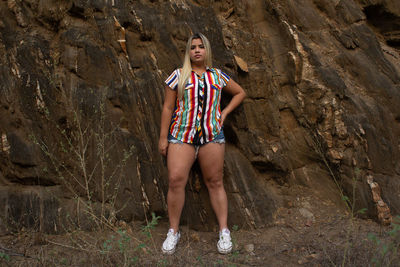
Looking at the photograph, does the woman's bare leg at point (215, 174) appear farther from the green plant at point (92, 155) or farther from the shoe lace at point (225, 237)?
the green plant at point (92, 155)

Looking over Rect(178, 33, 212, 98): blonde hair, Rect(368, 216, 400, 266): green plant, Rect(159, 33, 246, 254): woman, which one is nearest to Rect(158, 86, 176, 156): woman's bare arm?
Rect(159, 33, 246, 254): woman

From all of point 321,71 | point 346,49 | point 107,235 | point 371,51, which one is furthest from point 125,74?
point 371,51

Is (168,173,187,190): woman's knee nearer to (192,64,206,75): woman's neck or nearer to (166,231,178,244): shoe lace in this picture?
(166,231,178,244): shoe lace

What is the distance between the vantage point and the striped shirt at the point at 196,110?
3.27 meters

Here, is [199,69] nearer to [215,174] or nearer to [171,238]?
[215,174]

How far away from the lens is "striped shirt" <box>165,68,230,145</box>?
327 cm

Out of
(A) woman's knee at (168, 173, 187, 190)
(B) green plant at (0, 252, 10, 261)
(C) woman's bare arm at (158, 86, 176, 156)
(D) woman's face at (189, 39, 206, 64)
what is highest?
(D) woman's face at (189, 39, 206, 64)

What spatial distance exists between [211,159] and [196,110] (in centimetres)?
50

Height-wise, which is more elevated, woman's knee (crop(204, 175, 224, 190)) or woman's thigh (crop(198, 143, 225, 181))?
woman's thigh (crop(198, 143, 225, 181))

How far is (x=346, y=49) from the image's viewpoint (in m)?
4.60

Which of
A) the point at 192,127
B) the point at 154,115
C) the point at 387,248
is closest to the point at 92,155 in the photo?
the point at 154,115

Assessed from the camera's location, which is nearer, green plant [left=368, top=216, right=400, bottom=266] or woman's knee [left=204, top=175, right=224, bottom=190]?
green plant [left=368, top=216, right=400, bottom=266]

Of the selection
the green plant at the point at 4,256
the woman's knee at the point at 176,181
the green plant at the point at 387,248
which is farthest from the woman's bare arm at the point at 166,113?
the green plant at the point at 387,248

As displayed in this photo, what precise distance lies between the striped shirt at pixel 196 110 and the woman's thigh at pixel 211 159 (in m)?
0.08
